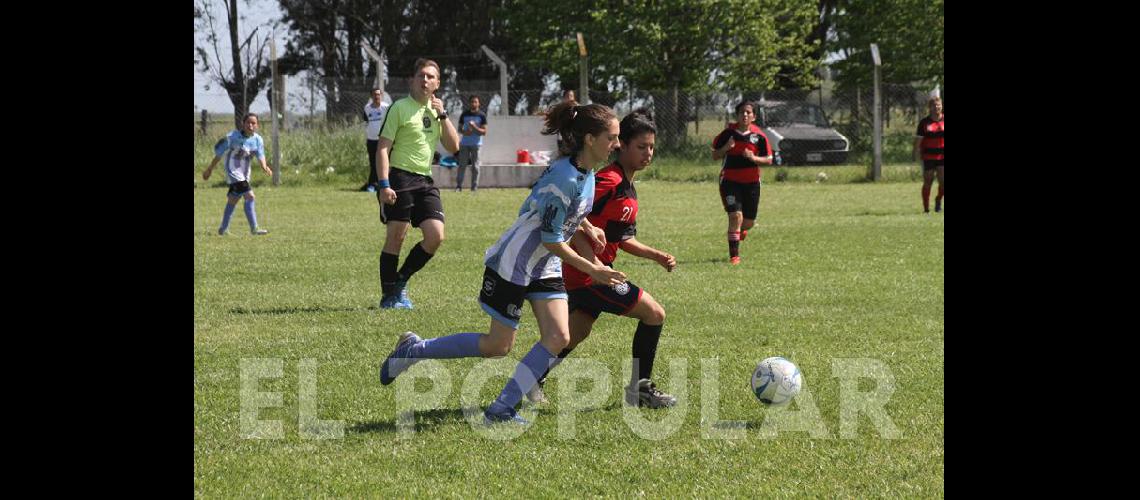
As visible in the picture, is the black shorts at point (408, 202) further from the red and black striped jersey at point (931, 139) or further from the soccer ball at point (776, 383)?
the red and black striped jersey at point (931, 139)

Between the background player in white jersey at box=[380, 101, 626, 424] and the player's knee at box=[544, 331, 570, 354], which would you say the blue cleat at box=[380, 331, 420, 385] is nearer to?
the background player in white jersey at box=[380, 101, 626, 424]

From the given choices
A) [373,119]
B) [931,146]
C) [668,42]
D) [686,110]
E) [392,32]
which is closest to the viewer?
[931,146]

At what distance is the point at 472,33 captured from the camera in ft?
148

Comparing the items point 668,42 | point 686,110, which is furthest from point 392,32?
point 686,110

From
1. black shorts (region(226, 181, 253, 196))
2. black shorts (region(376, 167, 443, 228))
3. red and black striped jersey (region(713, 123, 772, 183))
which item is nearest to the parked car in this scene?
black shorts (region(226, 181, 253, 196))

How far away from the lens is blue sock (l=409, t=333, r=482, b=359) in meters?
5.81

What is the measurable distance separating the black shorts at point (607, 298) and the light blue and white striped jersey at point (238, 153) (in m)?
10.7

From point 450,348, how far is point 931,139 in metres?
14.8

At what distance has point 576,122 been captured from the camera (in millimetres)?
5543

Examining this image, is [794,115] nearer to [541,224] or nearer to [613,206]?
[613,206]
